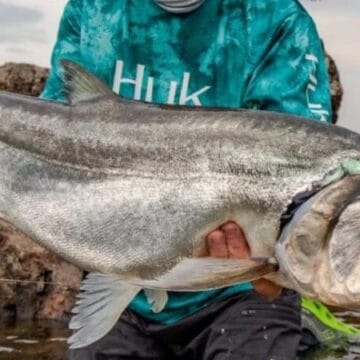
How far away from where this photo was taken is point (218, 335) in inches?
191

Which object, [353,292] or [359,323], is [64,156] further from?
[359,323]

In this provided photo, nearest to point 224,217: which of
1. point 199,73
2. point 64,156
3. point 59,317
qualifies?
point 64,156

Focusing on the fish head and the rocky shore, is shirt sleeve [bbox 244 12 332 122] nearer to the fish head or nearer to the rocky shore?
the fish head

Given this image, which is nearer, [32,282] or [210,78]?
[210,78]

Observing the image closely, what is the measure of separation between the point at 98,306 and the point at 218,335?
0.64 m

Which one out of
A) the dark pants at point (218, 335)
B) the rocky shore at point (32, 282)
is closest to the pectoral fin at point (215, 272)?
the dark pants at point (218, 335)

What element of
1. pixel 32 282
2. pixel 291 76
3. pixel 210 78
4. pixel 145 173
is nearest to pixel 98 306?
pixel 145 173

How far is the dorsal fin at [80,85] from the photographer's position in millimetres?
4535

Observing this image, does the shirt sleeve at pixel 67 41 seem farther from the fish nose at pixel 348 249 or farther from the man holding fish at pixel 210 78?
the fish nose at pixel 348 249

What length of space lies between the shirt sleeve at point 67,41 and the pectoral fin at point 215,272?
1.52m

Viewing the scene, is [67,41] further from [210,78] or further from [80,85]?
[80,85]

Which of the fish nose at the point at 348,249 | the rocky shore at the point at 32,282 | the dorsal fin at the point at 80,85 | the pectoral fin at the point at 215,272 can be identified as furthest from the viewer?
the rocky shore at the point at 32,282

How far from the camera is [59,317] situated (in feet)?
34.1

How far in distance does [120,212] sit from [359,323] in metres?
6.97
